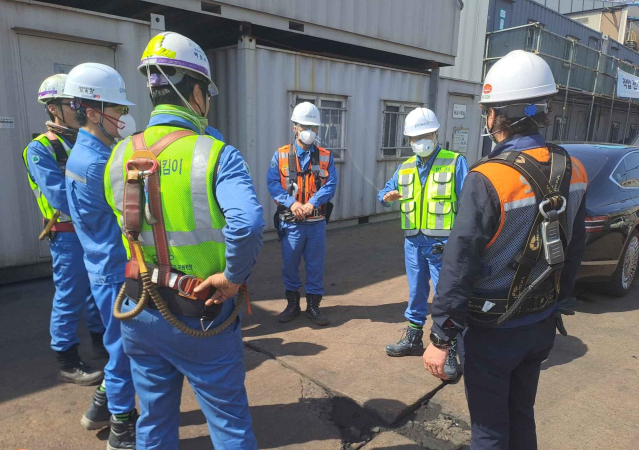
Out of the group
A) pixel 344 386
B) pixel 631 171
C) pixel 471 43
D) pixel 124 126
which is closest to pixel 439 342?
pixel 344 386

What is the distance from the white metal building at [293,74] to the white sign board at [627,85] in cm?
1045

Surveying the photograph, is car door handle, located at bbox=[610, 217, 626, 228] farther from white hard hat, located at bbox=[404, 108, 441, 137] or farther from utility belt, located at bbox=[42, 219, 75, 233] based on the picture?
utility belt, located at bbox=[42, 219, 75, 233]

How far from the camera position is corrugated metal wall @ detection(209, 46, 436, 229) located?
6762mm

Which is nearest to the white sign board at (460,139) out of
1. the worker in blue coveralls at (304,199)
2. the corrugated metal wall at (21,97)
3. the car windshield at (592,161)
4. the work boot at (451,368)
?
the car windshield at (592,161)

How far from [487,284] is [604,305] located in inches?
158

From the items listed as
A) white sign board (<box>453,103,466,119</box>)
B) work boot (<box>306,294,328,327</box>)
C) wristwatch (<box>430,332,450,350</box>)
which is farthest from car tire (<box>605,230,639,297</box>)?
white sign board (<box>453,103,466,119</box>)

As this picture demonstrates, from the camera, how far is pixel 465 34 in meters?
13.9

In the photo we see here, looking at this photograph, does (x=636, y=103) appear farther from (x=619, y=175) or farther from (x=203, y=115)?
(x=203, y=115)

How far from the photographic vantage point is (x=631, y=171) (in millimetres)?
5340

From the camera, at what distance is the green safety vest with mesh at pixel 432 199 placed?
137 inches

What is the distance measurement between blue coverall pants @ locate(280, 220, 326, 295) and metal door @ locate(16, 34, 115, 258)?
308 centimetres

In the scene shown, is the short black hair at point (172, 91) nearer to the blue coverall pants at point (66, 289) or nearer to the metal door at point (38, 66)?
the blue coverall pants at point (66, 289)

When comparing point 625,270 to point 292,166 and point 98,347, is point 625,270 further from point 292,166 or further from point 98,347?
point 98,347


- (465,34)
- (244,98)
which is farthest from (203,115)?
(465,34)
